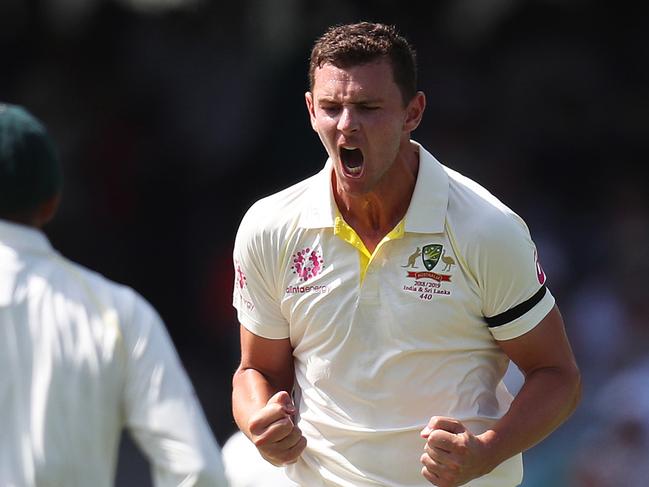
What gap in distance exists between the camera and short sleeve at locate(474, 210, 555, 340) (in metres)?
Result: 4.34

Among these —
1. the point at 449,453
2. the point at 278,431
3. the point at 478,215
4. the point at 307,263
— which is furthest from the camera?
the point at 307,263

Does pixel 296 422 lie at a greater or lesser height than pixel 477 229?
lesser

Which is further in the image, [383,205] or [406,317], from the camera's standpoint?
[383,205]

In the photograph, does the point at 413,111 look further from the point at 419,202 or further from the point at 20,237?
the point at 20,237

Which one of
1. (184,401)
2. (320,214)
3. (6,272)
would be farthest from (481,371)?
(6,272)

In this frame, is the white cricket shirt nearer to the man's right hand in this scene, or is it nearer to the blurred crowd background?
the man's right hand

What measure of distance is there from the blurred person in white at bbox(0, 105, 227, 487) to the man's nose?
3.72 feet

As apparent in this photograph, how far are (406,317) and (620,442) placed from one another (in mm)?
3470

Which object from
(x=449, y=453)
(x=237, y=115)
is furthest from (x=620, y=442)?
(x=237, y=115)

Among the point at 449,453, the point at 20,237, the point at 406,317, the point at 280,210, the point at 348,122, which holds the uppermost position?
the point at 348,122

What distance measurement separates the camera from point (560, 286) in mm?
9398

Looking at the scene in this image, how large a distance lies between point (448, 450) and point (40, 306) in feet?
4.33

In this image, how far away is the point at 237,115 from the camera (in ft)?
34.4

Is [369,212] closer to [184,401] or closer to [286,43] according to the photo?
[184,401]
